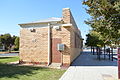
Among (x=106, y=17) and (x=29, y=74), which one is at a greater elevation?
(x=106, y=17)

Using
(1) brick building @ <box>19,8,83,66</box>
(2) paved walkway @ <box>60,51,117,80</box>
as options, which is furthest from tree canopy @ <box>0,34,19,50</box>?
(2) paved walkway @ <box>60,51,117,80</box>

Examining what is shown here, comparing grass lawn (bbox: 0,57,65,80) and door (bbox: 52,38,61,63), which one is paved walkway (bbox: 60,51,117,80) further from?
door (bbox: 52,38,61,63)

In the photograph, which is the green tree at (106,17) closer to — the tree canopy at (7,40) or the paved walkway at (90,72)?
the paved walkway at (90,72)

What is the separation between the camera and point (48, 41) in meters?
13.6

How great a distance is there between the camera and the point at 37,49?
13.9 m

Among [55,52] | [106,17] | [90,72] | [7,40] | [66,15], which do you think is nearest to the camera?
[106,17]

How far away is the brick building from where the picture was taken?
42.7 ft

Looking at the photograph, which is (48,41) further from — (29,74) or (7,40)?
(7,40)

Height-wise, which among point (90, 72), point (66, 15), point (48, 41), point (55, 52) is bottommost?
point (90, 72)

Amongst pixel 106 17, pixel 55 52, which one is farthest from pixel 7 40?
pixel 106 17

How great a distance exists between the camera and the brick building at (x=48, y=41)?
13016mm

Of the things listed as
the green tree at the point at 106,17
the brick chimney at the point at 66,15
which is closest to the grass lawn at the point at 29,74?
the green tree at the point at 106,17

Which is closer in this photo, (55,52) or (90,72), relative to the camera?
(90,72)

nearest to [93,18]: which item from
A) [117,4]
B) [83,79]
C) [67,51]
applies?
[117,4]
